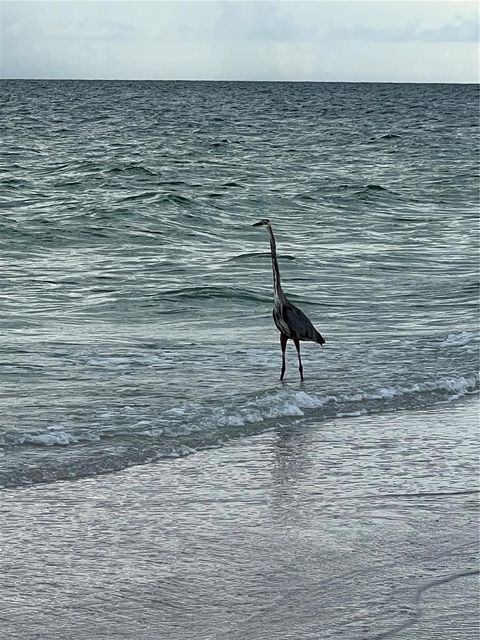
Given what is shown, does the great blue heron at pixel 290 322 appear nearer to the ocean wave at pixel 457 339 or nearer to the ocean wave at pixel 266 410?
the ocean wave at pixel 266 410

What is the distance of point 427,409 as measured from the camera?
792 centimetres

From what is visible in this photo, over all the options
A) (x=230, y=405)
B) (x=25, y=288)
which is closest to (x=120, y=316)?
(x=25, y=288)

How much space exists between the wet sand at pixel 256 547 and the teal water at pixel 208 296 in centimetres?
63

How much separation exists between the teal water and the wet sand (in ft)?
2.08

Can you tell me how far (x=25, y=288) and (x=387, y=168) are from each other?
24.4 metres

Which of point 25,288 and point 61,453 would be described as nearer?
point 61,453

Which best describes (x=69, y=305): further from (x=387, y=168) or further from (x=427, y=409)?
(x=387, y=168)

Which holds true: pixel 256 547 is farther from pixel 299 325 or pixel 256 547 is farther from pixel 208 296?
pixel 208 296

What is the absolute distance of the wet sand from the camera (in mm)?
4246

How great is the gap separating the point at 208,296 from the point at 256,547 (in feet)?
26.4

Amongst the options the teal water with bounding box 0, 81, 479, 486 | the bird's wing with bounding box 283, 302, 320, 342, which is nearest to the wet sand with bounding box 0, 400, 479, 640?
the teal water with bounding box 0, 81, 479, 486

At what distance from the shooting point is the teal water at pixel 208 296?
755 cm

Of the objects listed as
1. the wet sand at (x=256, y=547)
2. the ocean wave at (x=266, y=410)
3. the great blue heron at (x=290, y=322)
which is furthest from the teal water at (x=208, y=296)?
the wet sand at (x=256, y=547)

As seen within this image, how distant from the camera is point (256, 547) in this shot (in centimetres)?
505
